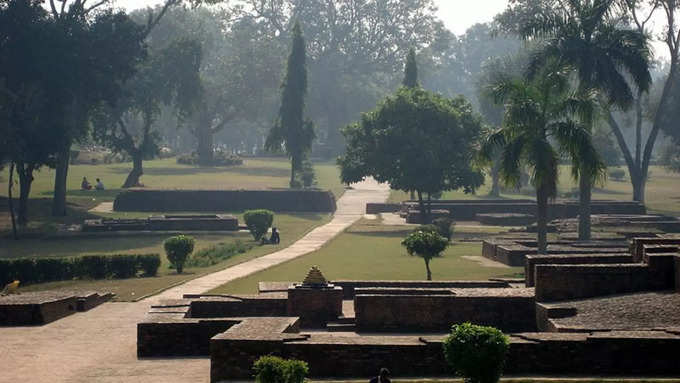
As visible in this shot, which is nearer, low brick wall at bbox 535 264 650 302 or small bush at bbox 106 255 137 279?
low brick wall at bbox 535 264 650 302

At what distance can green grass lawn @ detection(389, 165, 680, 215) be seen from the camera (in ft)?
224

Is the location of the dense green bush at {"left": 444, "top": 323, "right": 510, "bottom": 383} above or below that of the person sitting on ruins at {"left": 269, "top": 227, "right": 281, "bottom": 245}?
above

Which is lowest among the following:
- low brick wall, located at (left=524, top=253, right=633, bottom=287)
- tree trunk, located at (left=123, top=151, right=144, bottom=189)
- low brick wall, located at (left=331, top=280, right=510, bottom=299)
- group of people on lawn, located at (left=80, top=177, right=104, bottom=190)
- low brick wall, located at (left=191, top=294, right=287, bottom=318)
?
low brick wall, located at (left=191, top=294, right=287, bottom=318)

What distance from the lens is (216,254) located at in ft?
133

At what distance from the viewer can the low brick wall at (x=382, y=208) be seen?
62.4 m

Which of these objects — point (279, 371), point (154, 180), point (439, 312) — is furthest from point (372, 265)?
point (154, 180)

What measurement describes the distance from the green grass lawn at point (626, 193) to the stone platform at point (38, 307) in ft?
133

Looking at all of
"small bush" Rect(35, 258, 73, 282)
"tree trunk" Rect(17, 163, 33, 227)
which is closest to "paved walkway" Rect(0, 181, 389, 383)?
"small bush" Rect(35, 258, 73, 282)

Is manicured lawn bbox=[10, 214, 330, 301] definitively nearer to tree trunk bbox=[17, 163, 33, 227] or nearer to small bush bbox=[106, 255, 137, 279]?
small bush bbox=[106, 255, 137, 279]

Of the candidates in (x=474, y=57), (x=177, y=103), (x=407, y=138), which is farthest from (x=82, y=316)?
(x=474, y=57)

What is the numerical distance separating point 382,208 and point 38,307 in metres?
39.5

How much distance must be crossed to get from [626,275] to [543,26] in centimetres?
2080

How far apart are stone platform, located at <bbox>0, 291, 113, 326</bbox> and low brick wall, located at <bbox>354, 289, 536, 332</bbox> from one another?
7496mm

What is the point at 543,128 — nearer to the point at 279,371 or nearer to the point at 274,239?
the point at 274,239
